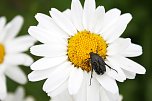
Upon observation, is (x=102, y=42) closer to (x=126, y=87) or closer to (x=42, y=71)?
(x=42, y=71)

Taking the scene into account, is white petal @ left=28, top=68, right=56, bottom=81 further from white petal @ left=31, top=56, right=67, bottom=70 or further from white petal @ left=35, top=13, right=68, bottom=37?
white petal @ left=35, top=13, right=68, bottom=37

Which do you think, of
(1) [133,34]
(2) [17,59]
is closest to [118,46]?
(2) [17,59]

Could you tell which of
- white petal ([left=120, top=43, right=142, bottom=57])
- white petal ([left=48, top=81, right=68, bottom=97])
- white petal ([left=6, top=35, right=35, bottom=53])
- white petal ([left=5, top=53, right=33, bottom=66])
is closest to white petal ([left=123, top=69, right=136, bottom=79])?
white petal ([left=120, top=43, right=142, bottom=57])

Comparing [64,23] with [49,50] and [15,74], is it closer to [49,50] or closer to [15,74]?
[49,50]

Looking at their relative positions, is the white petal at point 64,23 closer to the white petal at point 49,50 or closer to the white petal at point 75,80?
the white petal at point 49,50

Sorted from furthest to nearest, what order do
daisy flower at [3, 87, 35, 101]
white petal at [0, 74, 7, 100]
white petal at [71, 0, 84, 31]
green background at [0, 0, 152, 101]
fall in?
green background at [0, 0, 152, 101], daisy flower at [3, 87, 35, 101], white petal at [0, 74, 7, 100], white petal at [71, 0, 84, 31]

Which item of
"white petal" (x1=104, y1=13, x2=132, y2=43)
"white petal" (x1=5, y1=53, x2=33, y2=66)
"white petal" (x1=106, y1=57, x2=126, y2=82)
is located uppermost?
"white petal" (x1=104, y1=13, x2=132, y2=43)

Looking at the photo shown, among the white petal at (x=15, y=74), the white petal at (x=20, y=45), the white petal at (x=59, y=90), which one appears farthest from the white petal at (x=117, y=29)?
the white petal at (x=15, y=74)
